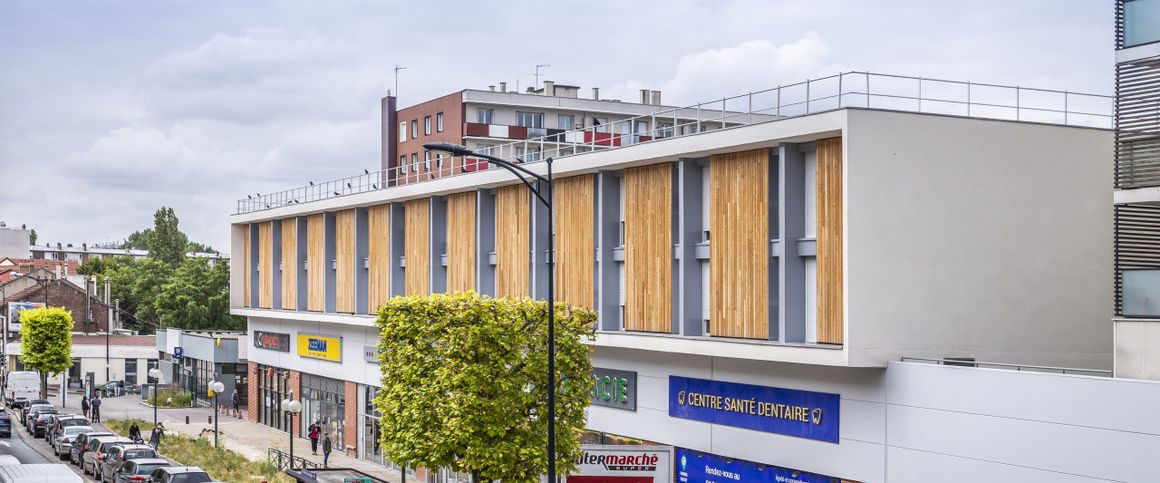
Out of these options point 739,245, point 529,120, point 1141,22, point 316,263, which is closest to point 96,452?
point 316,263

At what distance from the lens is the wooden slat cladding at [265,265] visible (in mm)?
64438

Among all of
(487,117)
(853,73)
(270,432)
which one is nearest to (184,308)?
(487,117)

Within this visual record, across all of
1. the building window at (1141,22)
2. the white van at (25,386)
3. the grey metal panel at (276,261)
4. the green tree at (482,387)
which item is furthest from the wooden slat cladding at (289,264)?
the building window at (1141,22)

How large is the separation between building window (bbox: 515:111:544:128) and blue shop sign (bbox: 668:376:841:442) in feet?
167

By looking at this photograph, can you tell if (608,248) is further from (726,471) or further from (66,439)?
(66,439)

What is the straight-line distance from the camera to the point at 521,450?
98.1 feet

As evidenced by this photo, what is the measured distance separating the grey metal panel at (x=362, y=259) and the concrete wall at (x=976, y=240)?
1172 inches

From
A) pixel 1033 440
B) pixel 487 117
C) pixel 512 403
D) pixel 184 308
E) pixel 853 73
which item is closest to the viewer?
pixel 1033 440

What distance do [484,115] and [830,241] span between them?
183 ft

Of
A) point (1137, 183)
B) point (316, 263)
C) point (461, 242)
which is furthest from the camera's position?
point (316, 263)

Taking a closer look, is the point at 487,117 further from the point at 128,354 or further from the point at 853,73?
the point at 853,73

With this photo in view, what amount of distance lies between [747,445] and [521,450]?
6.05m

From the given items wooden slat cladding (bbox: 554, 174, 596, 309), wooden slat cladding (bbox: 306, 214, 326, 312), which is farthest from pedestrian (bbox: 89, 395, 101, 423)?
wooden slat cladding (bbox: 554, 174, 596, 309)

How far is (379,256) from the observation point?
52.4m
